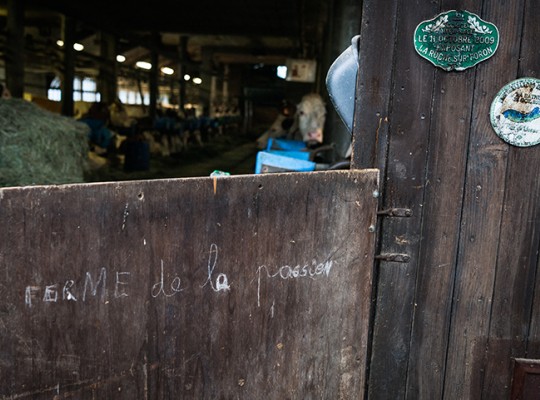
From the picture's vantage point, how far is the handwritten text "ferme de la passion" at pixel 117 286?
1771 millimetres

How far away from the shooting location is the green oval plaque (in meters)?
2.26

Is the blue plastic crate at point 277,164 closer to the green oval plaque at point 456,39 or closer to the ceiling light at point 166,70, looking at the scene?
the green oval plaque at point 456,39

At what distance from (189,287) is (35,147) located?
231 inches

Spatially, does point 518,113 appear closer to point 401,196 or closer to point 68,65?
point 401,196

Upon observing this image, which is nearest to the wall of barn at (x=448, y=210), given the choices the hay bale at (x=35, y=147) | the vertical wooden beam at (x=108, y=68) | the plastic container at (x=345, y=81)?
the plastic container at (x=345, y=81)

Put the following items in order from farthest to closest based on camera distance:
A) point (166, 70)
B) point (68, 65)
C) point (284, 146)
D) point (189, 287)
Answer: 1. point (166, 70)
2. point (68, 65)
3. point (284, 146)
4. point (189, 287)

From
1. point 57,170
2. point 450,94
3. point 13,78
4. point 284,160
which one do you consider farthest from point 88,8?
point 450,94

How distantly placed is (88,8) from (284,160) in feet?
34.6

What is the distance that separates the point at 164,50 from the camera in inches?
751

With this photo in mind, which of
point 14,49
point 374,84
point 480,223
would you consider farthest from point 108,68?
point 480,223

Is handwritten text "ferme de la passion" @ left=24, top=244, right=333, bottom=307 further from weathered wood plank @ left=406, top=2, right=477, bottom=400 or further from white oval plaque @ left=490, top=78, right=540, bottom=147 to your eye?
white oval plaque @ left=490, top=78, right=540, bottom=147

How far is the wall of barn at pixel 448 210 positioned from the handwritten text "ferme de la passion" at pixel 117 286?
62cm

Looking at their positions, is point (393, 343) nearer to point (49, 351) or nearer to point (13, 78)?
point (49, 351)

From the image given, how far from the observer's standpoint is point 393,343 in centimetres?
246
